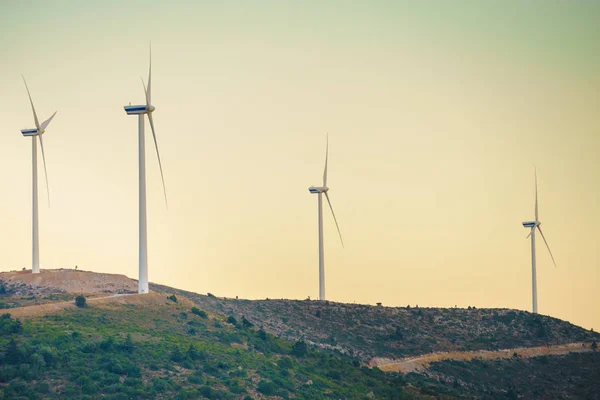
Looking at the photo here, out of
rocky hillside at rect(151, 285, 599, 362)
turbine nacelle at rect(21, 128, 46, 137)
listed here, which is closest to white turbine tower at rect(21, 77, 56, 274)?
turbine nacelle at rect(21, 128, 46, 137)

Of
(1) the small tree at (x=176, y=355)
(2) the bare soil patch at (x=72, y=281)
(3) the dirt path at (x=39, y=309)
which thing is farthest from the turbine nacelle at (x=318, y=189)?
(1) the small tree at (x=176, y=355)

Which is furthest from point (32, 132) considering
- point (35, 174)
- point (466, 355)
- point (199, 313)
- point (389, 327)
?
point (466, 355)

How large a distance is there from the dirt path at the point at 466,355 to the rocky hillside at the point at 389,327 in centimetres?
201

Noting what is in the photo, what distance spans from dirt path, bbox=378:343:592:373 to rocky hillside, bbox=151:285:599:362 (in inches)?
79.1

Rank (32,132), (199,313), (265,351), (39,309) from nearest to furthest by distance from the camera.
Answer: (39,309) < (265,351) < (199,313) < (32,132)

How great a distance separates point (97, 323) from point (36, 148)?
45.9 meters

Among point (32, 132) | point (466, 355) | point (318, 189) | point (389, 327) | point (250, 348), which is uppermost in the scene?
point (32, 132)

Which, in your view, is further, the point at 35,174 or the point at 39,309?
the point at 35,174

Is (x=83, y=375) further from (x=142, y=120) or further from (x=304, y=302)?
(x=304, y=302)

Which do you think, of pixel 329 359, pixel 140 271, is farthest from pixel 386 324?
pixel 140 271

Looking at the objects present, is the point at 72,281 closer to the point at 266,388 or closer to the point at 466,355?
the point at 266,388

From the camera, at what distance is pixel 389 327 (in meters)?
179

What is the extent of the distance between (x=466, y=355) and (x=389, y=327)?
54.7ft

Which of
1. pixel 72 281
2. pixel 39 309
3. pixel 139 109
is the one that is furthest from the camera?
pixel 72 281
